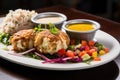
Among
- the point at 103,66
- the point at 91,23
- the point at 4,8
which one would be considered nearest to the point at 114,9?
the point at 4,8

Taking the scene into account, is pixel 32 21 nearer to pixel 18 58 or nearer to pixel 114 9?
pixel 18 58

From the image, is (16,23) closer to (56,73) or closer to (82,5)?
(56,73)

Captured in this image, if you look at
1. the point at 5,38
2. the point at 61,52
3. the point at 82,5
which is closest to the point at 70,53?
the point at 61,52

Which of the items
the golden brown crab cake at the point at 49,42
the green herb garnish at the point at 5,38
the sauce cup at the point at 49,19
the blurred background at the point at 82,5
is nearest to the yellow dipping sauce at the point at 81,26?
the sauce cup at the point at 49,19

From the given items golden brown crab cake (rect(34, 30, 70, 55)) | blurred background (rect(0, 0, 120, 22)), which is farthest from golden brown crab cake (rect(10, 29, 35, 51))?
blurred background (rect(0, 0, 120, 22))

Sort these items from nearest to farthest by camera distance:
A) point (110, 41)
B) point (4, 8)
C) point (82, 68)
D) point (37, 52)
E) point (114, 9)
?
point (82, 68) < point (37, 52) < point (110, 41) < point (4, 8) < point (114, 9)

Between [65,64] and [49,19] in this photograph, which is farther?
[49,19]

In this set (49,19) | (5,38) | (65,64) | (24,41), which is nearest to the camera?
(65,64)
